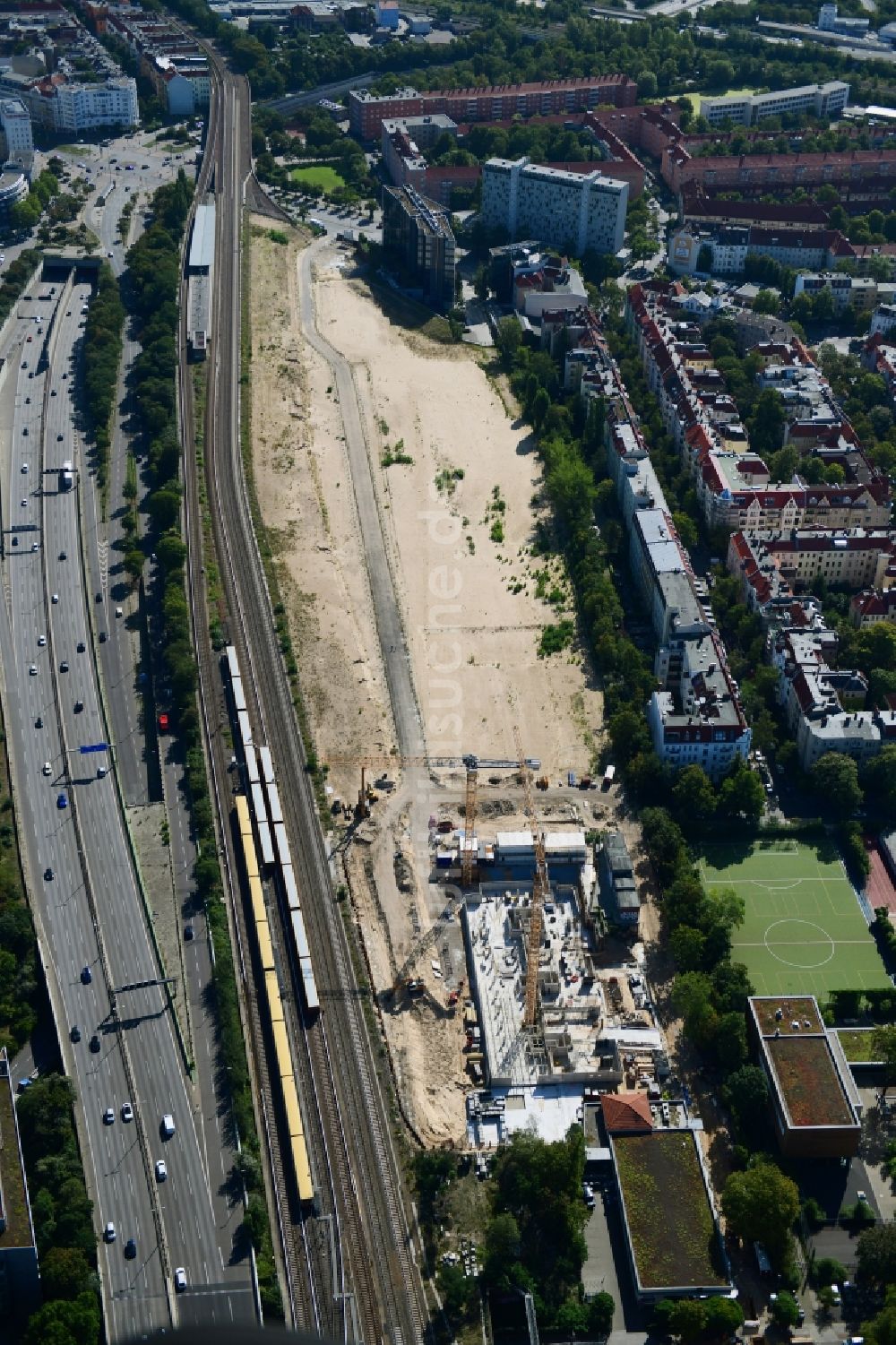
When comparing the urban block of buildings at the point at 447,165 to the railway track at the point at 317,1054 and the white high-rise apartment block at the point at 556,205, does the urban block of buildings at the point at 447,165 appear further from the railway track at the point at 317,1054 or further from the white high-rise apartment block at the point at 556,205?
the railway track at the point at 317,1054

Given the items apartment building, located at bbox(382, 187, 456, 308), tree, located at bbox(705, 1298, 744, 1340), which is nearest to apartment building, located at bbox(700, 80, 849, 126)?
apartment building, located at bbox(382, 187, 456, 308)

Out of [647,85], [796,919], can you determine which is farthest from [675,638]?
[647,85]

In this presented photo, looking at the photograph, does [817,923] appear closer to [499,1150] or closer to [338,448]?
[499,1150]

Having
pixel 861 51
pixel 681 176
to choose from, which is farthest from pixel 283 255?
pixel 861 51

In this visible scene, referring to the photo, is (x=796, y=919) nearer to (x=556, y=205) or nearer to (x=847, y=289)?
(x=847, y=289)

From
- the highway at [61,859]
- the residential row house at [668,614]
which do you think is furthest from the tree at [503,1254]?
the residential row house at [668,614]
